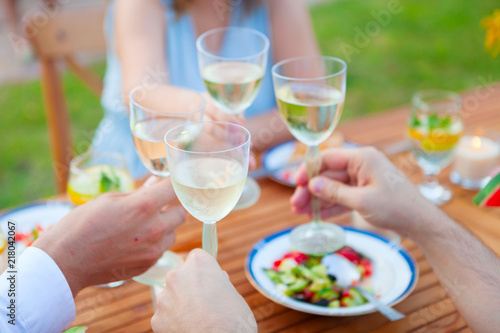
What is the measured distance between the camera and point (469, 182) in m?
1.61

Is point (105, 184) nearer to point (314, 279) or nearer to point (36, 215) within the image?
point (36, 215)

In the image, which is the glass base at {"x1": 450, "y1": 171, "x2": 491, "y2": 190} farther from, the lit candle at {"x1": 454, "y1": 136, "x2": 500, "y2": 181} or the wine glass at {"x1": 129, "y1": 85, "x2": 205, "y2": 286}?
the wine glass at {"x1": 129, "y1": 85, "x2": 205, "y2": 286}

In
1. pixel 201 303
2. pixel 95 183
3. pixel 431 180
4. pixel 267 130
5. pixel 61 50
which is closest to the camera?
pixel 201 303

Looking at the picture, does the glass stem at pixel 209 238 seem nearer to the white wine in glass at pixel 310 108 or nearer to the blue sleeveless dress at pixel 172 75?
the white wine in glass at pixel 310 108

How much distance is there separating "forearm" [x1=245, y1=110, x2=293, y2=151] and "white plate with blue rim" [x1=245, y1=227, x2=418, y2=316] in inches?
23.1

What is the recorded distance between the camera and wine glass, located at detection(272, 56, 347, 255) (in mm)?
1224

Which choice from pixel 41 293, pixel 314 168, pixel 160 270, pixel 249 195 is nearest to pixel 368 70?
pixel 249 195

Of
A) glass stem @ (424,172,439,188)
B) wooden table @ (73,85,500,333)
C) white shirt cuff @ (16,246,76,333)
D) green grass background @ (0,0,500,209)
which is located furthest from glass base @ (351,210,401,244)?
green grass background @ (0,0,500,209)

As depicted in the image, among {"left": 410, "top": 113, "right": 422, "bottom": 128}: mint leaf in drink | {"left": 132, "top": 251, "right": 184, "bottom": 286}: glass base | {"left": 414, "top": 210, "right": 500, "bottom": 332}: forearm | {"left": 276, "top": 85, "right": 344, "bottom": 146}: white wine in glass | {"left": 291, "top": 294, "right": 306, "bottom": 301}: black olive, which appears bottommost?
{"left": 132, "top": 251, "right": 184, "bottom": 286}: glass base

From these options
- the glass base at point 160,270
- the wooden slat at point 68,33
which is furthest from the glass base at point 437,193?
the wooden slat at point 68,33

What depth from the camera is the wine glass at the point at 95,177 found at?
4.39 ft

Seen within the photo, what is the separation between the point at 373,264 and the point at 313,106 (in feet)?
1.18

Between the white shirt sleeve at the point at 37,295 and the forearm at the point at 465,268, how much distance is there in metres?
0.70

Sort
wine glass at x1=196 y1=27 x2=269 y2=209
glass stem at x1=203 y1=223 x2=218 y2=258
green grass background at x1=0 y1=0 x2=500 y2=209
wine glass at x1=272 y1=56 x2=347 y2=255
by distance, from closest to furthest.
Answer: glass stem at x1=203 y1=223 x2=218 y2=258, wine glass at x1=272 y1=56 x2=347 y2=255, wine glass at x1=196 y1=27 x2=269 y2=209, green grass background at x1=0 y1=0 x2=500 y2=209
